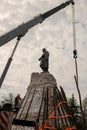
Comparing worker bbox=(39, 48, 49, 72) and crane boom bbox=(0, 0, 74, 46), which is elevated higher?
worker bbox=(39, 48, 49, 72)

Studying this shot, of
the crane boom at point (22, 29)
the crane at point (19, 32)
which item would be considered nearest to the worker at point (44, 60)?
the crane boom at point (22, 29)

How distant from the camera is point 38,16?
8.77m

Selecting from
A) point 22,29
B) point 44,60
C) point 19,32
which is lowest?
point 19,32

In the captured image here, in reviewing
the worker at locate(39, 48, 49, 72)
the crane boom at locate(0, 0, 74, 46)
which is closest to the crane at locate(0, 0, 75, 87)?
the crane boom at locate(0, 0, 74, 46)

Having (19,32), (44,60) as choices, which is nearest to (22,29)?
(19,32)

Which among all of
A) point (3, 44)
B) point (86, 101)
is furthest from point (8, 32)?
point (86, 101)

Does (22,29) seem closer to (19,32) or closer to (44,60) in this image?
(19,32)

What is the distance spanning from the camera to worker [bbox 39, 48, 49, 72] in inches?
665

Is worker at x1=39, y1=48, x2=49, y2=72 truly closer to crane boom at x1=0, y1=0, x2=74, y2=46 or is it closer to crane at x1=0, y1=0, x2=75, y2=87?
crane boom at x1=0, y1=0, x2=74, y2=46

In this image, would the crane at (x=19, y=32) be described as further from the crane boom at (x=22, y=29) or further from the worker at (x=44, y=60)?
the worker at (x=44, y=60)

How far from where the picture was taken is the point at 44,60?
17.0m

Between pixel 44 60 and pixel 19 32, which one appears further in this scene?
pixel 44 60

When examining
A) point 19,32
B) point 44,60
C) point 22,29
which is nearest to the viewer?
point 19,32

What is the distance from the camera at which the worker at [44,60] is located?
1689 centimetres
